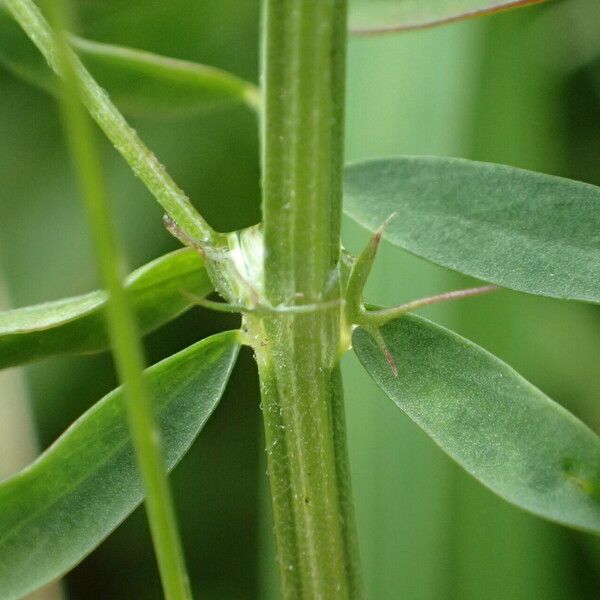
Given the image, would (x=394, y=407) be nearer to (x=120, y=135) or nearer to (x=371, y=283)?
(x=371, y=283)

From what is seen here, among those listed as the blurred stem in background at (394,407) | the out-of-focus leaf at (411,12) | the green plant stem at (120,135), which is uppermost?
the out-of-focus leaf at (411,12)

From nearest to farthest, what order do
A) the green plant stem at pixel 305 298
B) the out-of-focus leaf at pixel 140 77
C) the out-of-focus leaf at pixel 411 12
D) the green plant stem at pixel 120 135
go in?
the green plant stem at pixel 305 298, the green plant stem at pixel 120 135, the out-of-focus leaf at pixel 411 12, the out-of-focus leaf at pixel 140 77

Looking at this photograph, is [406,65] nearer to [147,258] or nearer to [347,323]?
[147,258]

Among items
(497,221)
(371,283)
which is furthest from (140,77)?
(497,221)

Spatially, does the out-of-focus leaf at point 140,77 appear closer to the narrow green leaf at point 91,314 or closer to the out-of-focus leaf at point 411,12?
the out-of-focus leaf at point 411,12

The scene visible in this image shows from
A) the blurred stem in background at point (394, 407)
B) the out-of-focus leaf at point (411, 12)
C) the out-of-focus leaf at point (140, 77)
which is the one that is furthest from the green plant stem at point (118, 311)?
the blurred stem in background at point (394, 407)

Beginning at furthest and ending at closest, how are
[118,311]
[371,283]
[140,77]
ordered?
[371,283], [140,77], [118,311]

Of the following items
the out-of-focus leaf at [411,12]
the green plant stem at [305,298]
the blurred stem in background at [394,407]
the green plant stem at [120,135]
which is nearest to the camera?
the green plant stem at [305,298]
